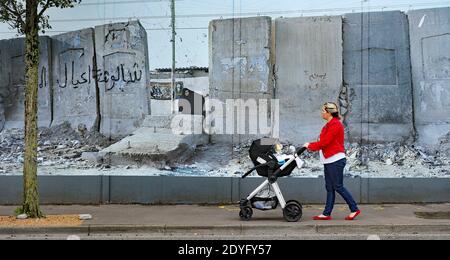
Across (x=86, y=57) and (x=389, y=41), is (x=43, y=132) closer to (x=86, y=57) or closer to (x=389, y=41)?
(x=86, y=57)

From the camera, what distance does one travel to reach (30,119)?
969 cm

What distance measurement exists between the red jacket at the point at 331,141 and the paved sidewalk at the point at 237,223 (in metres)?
1.10

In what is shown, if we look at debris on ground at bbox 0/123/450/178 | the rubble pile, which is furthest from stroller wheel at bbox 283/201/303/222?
the rubble pile

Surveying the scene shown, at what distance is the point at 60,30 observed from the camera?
12.8m

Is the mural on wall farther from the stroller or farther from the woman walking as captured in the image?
the woman walking

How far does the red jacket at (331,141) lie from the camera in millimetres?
9578

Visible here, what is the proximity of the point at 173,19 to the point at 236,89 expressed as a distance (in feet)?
6.40

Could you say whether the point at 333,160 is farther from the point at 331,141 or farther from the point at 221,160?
the point at 221,160

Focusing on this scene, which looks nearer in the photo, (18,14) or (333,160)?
(333,160)

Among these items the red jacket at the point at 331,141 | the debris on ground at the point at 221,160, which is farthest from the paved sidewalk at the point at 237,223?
the debris on ground at the point at 221,160

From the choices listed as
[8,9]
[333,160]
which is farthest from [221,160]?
[8,9]

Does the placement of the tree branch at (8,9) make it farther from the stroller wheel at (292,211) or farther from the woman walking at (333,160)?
the stroller wheel at (292,211)

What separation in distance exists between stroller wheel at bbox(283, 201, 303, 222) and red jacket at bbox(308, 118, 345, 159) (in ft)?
2.97

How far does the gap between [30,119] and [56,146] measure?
3.07m
